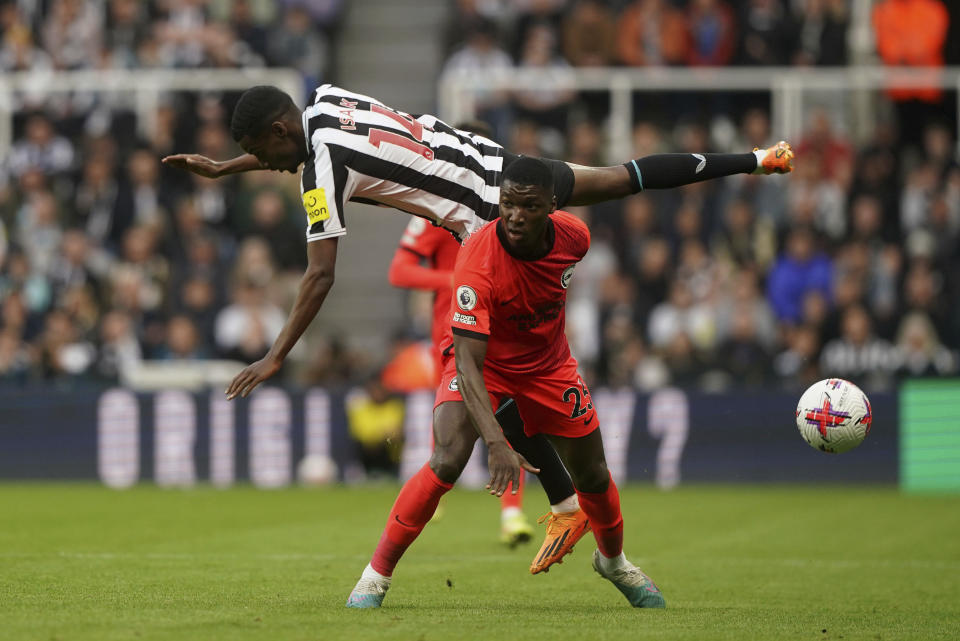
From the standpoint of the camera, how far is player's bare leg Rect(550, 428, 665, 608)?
7.64 metres

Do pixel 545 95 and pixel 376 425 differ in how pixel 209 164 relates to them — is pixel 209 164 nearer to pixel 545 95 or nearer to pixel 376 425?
pixel 376 425

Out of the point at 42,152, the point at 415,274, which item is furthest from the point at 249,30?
the point at 415,274

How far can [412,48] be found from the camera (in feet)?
70.7

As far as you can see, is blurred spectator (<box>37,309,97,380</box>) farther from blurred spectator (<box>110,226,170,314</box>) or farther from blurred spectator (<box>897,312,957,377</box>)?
blurred spectator (<box>897,312,957,377</box>)

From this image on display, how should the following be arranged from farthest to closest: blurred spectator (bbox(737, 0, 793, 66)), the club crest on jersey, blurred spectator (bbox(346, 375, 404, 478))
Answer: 1. blurred spectator (bbox(737, 0, 793, 66))
2. blurred spectator (bbox(346, 375, 404, 478))
3. the club crest on jersey

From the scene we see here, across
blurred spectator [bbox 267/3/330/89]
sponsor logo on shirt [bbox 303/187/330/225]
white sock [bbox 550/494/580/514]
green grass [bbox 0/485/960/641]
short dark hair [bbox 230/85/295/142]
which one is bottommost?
green grass [bbox 0/485/960/641]

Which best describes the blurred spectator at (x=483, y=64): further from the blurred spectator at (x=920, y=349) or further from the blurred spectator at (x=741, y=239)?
the blurred spectator at (x=920, y=349)

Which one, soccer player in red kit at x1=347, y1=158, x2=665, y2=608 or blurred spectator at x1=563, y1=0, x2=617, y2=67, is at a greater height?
blurred spectator at x1=563, y1=0, x2=617, y2=67

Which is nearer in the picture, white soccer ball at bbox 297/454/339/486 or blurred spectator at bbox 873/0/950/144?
white soccer ball at bbox 297/454/339/486

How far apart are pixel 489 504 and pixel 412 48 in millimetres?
8829

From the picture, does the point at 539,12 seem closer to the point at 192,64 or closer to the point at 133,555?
the point at 192,64

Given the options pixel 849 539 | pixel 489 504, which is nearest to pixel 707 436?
pixel 489 504

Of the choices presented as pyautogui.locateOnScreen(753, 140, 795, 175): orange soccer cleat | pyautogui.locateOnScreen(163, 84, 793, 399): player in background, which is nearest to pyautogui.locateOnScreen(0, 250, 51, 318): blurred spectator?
pyautogui.locateOnScreen(163, 84, 793, 399): player in background

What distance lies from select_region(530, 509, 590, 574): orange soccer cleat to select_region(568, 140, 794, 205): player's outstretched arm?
1664 mm
